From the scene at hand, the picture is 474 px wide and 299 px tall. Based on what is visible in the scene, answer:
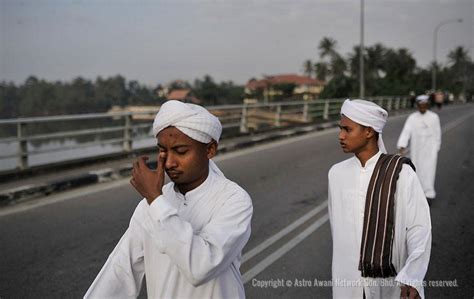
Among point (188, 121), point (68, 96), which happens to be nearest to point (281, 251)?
point (188, 121)

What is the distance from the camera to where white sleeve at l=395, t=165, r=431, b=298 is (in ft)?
7.80

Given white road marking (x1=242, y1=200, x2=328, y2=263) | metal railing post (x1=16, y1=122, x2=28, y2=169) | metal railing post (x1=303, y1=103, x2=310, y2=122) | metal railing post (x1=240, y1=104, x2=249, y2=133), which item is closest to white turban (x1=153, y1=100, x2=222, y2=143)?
white road marking (x1=242, y1=200, x2=328, y2=263)

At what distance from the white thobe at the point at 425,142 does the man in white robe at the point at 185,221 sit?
6.12 m

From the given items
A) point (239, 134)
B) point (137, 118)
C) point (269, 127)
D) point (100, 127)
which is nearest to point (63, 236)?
point (100, 127)

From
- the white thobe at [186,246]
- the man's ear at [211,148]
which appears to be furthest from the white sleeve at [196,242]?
the man's ear at [211,148]

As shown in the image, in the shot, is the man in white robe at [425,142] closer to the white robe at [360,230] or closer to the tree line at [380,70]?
the white robe at [360,230]

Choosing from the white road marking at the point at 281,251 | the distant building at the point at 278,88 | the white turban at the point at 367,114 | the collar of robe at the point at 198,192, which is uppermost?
the distant building at the point at 278,88

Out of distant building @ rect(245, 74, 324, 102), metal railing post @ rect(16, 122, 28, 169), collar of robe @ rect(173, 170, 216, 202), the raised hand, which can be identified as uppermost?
distant building @ rect(245, 74, 324, 102)

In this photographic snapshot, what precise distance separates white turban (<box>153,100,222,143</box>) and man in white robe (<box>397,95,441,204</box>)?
6.09 metres

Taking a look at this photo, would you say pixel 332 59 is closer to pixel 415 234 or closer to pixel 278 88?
pixel 278 88

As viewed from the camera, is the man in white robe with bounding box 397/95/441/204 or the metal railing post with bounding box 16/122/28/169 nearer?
the man in white robe with bounding box 397/95/441/204

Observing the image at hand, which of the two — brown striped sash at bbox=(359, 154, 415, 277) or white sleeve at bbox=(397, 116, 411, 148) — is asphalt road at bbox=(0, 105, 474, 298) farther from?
brown striped sash at bbox=(359, 154, 415, 277)

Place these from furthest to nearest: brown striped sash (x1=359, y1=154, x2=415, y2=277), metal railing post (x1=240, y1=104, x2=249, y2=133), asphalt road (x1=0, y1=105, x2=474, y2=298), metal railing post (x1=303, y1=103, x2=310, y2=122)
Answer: metal railing post (x1=303, y1=103, x2=310, y2=122) → metal railing post (x1=240, y1=104, x2=249, y2=133) → asphalt road (x1=0, y1=105, x2=474, y2=298) → brown striped sash (x1=359, y1=154, x2=415, y2=277)

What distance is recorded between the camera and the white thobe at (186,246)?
1522 millimetres
